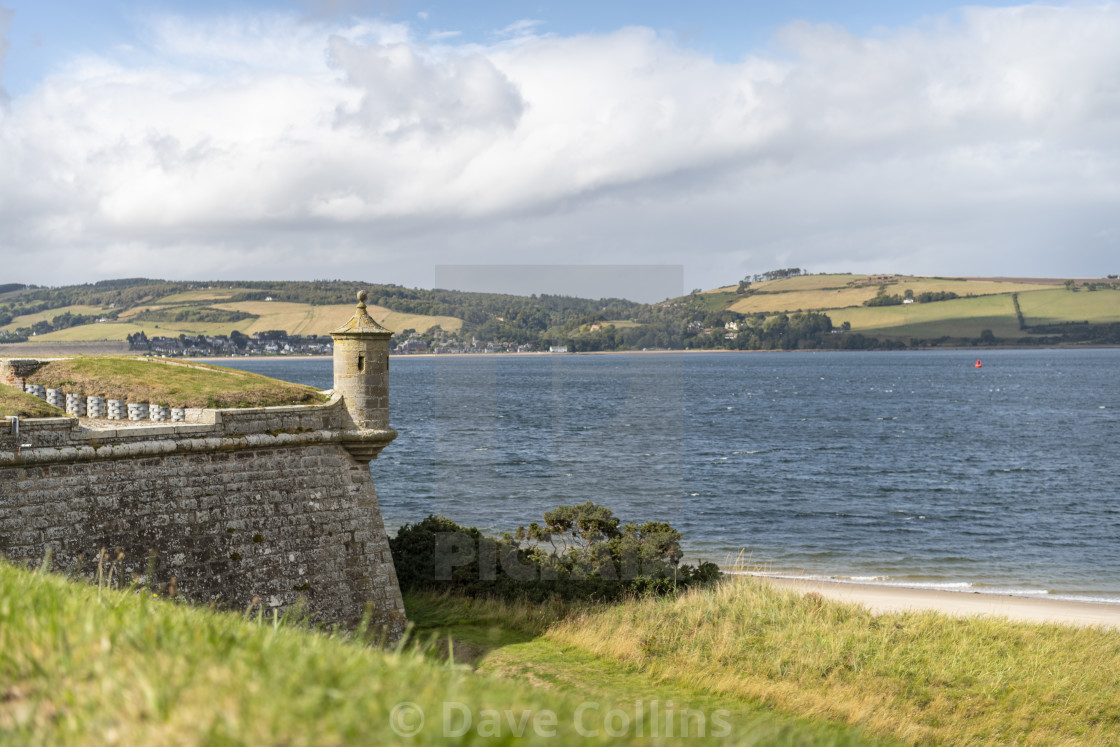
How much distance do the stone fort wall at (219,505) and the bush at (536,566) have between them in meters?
4.20

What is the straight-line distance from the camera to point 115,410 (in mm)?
13938

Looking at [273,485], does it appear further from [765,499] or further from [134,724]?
[765,499]

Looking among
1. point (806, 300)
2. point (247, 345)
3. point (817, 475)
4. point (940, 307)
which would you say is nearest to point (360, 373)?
point (817, 475)

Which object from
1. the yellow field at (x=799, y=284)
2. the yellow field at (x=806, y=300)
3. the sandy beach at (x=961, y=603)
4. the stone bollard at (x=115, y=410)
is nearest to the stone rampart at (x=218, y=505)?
the stone bollard at (x=115, y=410)

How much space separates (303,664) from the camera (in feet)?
15.0

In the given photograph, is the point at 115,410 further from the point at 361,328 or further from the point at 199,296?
the point at 199,296

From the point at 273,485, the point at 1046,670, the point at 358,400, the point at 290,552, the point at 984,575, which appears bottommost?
the point at 984,575

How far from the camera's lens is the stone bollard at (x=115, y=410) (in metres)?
13.9

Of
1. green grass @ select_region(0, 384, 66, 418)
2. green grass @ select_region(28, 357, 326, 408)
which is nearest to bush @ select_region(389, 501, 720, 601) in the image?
green grass @ select_region(28, 357, 326, 408)

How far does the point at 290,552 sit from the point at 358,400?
3051mm

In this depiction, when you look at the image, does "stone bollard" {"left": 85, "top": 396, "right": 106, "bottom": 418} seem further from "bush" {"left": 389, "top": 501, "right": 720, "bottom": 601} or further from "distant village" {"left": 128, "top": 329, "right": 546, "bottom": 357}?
"distant village" {"left": 128, "top": 329, "right": 546, "bottom": 357}

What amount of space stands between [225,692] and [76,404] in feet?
41.0

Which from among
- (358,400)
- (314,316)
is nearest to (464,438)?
(358,400)

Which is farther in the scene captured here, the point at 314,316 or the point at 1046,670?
the point at 314,316
